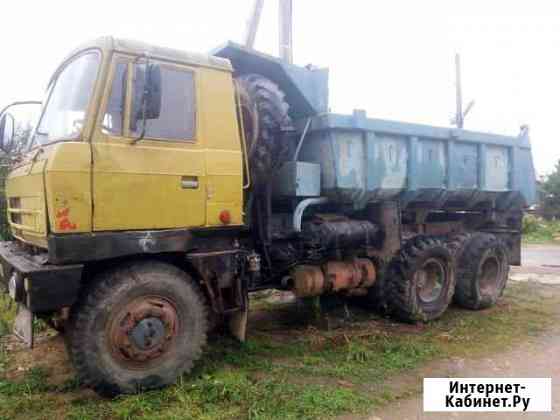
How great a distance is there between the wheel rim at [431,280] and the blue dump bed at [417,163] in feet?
2.76

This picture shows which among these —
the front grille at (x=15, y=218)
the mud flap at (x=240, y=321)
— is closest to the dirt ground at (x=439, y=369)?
the mud flap at (x=240, y=321)

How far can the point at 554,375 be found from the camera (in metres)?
4.77

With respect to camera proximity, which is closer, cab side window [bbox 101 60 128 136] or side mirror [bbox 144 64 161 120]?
side mirror [bbox 144 64 161 120]

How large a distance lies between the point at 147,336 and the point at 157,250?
27.8 inches

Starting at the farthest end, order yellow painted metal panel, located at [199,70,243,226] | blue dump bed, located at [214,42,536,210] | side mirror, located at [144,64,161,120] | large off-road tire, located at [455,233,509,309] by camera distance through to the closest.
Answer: large off-road tire, located at [455,233,509,309] < blue dump bed, located at [214,42,536,210] < yellow painted metal panel, located at [199,70,243,226] < side mirror, located at [144,64,161,120]

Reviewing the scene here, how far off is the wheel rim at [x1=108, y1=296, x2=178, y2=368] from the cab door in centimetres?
65

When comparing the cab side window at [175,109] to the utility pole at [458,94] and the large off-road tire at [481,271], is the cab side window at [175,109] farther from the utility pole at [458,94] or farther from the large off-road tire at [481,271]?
the utility pole at [458,94]

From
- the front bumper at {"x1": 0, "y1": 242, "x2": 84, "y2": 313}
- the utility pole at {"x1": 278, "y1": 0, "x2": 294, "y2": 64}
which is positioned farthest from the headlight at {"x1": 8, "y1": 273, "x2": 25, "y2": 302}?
the utility pole at {"x1": 278, "y1": 0, "x2": 294, "y2": 64}

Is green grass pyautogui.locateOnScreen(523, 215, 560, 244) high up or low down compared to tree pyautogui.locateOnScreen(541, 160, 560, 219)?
down

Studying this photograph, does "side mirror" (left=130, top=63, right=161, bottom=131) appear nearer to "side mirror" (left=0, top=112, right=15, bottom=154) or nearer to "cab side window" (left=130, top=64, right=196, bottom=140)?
"cab side window" (left=130, top=64, right=196, bottom=140)

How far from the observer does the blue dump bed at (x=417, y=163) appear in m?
5.78

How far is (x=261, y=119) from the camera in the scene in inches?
209

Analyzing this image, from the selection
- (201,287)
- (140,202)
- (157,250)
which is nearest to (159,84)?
(140,202)

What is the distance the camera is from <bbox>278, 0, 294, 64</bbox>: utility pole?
29.9ft
